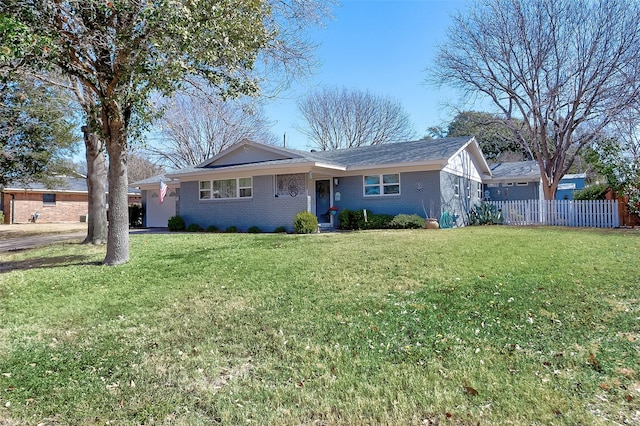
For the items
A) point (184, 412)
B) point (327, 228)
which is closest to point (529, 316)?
point (184, 412)

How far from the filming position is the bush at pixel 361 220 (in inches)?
626

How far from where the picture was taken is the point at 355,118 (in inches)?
1396

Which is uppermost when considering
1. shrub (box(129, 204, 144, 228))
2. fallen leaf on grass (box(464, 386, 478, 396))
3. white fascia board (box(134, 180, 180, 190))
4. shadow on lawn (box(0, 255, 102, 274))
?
white fascia board (box(134, 180, 180, 190))

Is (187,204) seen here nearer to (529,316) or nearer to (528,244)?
(528,244)

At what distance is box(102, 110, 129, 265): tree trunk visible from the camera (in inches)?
349

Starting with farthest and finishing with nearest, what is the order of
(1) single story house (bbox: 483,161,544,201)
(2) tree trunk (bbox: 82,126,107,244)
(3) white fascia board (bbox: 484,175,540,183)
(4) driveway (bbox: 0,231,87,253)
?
1. (1) single story house (bbox: 483,161,544,201)
2. (3) white fascia board (bbox: 484,175,540,183)
3. (4) driveway (bbox: 0,231,87,253)
4. (2) tree trunk (bbox: 82,126,107,244)

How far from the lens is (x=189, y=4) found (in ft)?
22.1

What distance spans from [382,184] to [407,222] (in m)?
2.49

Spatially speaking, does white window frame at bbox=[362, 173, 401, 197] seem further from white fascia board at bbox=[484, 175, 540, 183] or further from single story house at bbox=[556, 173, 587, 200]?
single story house at bbox=[556, 173, 587, 200]

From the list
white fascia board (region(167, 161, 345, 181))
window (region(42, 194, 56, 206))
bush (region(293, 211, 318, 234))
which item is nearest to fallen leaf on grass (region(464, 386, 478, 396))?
bush (region(293, 211, 318, 234))

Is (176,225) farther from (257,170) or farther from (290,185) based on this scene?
(290,185)

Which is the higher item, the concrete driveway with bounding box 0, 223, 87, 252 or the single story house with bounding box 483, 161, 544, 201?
the single story house with bounding box 483, 161, 544, 201

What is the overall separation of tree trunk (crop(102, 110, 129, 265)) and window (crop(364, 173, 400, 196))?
10541mm

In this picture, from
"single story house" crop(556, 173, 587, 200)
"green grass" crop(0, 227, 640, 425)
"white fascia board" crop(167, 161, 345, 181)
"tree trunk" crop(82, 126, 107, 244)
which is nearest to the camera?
"green grass" crop(0, 227, 640, 425)
